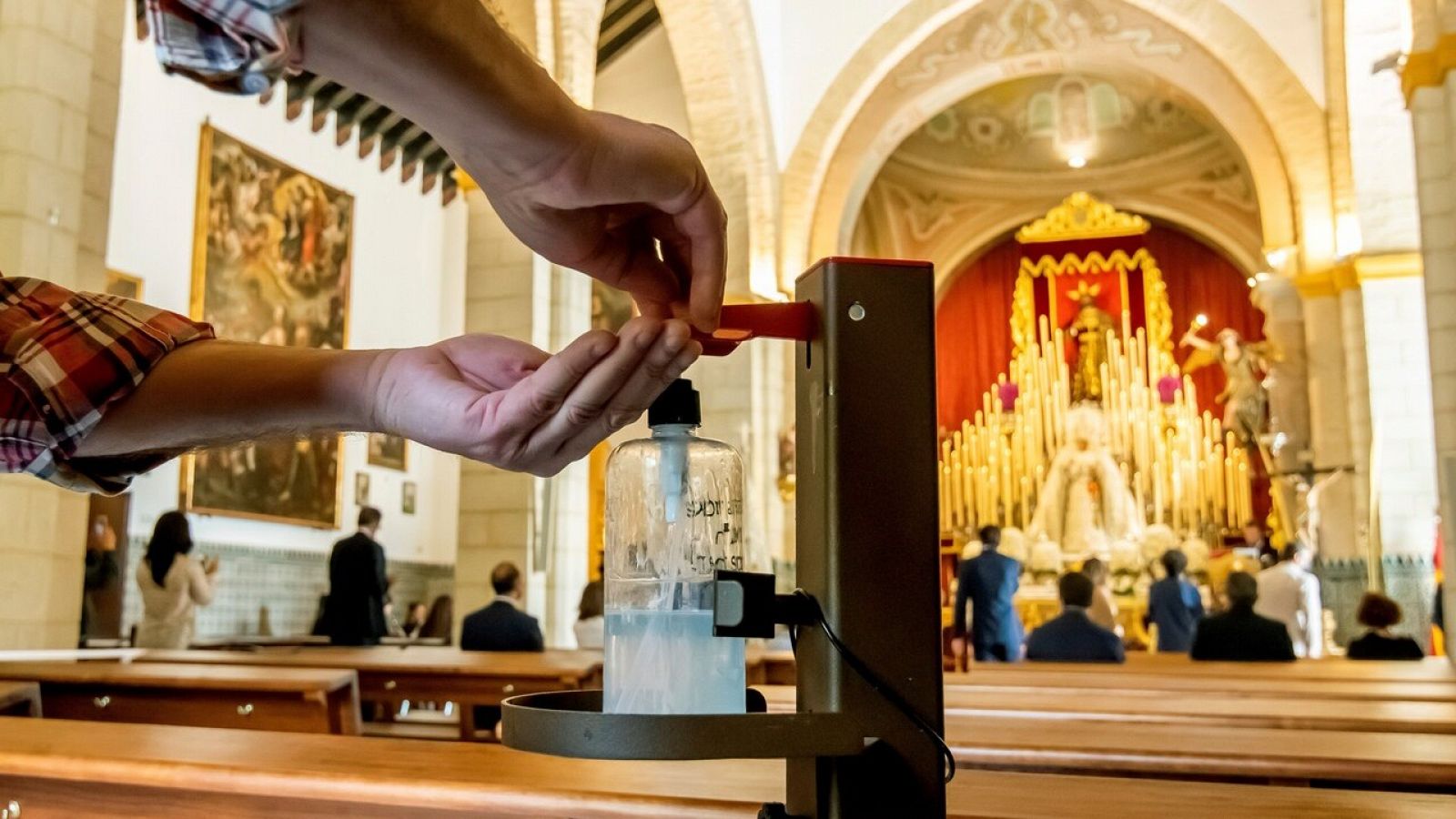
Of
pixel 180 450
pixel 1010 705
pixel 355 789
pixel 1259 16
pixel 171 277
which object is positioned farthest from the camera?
pixel 1259 16

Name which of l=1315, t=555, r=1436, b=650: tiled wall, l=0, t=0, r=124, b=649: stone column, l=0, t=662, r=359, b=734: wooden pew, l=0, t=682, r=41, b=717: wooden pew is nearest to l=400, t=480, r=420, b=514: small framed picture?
l=0, t=0, r=124, b=649: stone column

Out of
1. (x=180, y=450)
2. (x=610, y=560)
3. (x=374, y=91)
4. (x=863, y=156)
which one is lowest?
(x=610, y=560)

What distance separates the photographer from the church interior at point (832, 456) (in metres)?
0.95

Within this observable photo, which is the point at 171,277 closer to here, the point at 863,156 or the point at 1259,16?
the point at 863,156

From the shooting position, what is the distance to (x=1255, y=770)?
1564 millimetres

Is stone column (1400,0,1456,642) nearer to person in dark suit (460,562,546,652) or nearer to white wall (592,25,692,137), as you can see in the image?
person in dark suit (460,562,546,652)

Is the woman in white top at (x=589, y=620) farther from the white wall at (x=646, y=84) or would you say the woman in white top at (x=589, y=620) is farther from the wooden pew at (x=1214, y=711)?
the white wall at (x=646, y=84)

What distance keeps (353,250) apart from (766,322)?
12012mm

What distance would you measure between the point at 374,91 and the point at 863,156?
11086 millimetres

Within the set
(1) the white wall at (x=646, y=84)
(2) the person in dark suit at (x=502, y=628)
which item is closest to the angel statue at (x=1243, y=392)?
(1) the white wall at (x=646, y=84)

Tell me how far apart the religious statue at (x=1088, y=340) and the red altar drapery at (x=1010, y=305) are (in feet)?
0.72

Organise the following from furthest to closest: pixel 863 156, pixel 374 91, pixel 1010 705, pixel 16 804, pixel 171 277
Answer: pixel 863 156 → pixel 171 277 → pixel 1010 705 → pixel 16 804 → pixel 374 91

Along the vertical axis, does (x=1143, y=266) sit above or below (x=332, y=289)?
above

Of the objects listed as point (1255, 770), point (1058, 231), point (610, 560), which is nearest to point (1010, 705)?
point (1255, 770)
